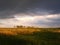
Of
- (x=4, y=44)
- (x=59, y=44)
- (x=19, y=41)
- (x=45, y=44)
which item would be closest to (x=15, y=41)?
(x=19, y=41)

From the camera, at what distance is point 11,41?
121 ft

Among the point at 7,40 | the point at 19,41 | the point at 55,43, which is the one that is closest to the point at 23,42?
the point at 19,41

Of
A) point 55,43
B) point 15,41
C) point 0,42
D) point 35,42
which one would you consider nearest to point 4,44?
point 0,42

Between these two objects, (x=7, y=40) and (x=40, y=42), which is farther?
(x=40, y=42)

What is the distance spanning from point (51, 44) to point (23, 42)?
5.35 meters

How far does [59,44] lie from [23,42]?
22.8ft

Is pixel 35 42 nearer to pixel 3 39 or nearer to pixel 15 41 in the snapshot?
pixel 15 41

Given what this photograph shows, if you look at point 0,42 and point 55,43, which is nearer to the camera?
point 0,42

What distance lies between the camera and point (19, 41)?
125 feet

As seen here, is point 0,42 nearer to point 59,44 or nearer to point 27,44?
point 27,44

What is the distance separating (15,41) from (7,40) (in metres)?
1.81

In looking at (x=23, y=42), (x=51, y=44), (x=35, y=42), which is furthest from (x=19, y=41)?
(x=51, y=44)

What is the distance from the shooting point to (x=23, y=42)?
38.0 meters

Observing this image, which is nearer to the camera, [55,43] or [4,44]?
[4,44]
